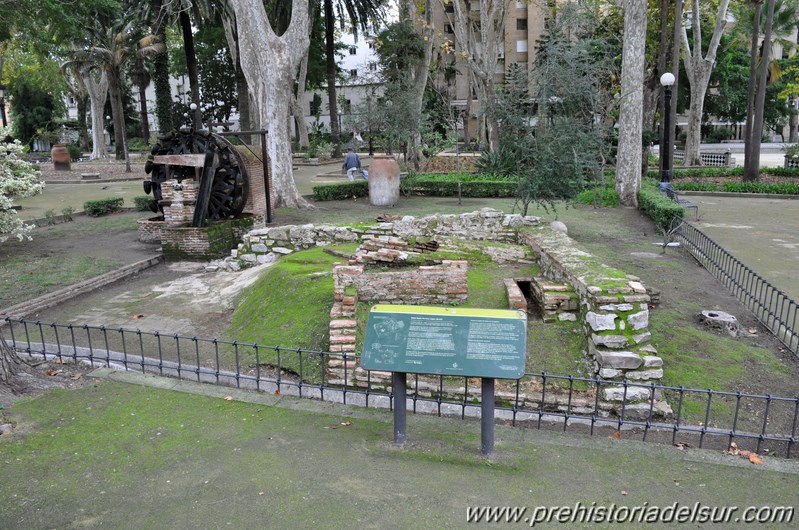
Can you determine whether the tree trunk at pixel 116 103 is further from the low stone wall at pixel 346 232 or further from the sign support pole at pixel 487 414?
the sign support pole at pixel 487 414

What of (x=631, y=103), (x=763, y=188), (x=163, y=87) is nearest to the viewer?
(x=631, y=103)

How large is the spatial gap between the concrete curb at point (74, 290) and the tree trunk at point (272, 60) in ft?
19.8

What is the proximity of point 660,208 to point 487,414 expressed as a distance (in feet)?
40.4

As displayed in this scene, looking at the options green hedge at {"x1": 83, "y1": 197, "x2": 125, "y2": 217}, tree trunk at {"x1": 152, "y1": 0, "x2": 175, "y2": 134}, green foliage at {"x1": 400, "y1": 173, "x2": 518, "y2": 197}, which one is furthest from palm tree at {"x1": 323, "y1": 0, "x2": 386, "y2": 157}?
green hedge at {"x1": 83, "y1": 197, "x2": 125, "y2": 217}

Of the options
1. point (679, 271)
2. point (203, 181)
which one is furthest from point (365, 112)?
point (679, 271)

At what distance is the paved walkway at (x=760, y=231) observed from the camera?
11.4m

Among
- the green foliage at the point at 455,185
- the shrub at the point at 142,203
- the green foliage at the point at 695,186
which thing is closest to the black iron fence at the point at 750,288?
the green foliage at the point at 455,185

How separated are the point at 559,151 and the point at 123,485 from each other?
10.9 metres

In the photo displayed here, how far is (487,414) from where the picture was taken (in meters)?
4.37

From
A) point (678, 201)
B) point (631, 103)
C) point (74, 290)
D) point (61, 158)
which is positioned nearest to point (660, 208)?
point (678, 201)

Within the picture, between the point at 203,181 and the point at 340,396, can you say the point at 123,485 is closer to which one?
the point at 340,396

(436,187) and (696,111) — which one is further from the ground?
(696,111)

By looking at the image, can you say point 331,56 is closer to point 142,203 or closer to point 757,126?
point 142,203

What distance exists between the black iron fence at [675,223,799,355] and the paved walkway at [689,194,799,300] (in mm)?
565
